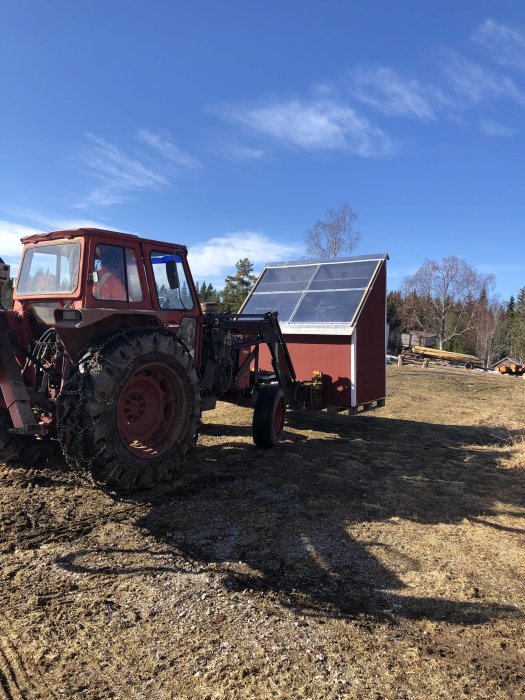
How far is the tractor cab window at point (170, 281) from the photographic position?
5688mm

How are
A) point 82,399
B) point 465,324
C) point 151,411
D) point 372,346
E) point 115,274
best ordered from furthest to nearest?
point 465,324 < point 372,346 < point 115,274 < point 151,411 < point 82,399

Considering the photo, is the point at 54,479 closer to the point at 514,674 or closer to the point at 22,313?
the point at 22,313

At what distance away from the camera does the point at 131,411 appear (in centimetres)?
483

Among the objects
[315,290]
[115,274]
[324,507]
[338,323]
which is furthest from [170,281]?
[315,290]

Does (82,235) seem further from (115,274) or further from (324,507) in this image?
(324,507)

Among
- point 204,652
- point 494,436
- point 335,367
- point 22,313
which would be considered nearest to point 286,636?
Answer: point 204,652

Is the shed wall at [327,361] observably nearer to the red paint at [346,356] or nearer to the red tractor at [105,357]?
the red paint at [346,356]

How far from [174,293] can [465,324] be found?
58.7 m

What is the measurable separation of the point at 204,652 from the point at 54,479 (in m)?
3.10

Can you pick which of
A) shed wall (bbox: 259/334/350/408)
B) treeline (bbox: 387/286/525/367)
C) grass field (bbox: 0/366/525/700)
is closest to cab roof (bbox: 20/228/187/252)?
grass field (bbox: 0/366/525/700)

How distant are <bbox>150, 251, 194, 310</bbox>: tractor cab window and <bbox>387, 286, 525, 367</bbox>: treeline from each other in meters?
48.6

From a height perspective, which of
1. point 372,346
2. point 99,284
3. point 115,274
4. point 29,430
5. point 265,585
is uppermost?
point 115,274

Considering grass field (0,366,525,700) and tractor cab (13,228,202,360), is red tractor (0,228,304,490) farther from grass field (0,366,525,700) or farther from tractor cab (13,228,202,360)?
grass field (0,366,525,700)

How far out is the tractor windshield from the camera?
16.7 feet
